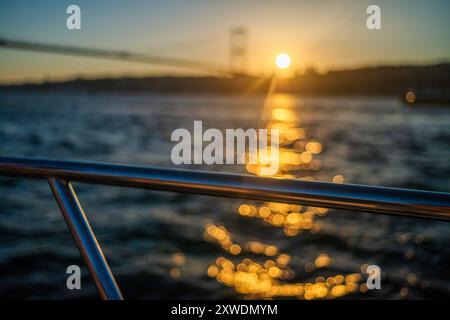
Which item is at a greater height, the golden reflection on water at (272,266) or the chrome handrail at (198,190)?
the chrome handrail at (198,190)

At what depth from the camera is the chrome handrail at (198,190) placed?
21.7 inches

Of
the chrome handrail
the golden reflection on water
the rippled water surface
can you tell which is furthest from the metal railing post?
the rippled water surface

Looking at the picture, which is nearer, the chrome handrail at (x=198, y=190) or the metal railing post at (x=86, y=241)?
the chrome handrail at (x=198, y=190)

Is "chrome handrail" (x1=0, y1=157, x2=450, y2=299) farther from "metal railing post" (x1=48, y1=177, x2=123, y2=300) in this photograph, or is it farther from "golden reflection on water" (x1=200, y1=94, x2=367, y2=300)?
"golden reflection on water" (x1=200, y1=94, x2=367, y2=300)

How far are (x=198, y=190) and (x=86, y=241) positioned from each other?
7.6 inches

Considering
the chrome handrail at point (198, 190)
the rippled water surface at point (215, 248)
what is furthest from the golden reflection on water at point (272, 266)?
the chrome handrail at point (198, 190)

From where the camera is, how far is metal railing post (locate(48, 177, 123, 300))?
0.70 m

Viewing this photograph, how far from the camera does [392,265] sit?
4.91 m

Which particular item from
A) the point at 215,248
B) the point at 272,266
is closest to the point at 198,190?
the point at 272,266

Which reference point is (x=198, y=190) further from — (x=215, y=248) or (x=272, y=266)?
(x=215, y=248)

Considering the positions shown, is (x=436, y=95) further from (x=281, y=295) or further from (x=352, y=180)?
(x=281, y=295)

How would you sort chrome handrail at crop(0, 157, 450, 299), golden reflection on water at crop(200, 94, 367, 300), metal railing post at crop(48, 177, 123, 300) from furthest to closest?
golden reflection on water at crop(200, 94, 367, 300), metal railing post at crop(48, 177, 123, 300), chrome handrail at crop(0, 157, 450, 299)

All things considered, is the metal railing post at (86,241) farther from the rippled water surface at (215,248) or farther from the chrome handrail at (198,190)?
the rippled water surface at (215,248)

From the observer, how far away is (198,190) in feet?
2.14
